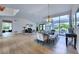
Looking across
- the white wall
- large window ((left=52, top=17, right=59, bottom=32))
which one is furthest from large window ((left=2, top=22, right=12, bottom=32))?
large window ((left=52, top=17, right=59, bottom=32))

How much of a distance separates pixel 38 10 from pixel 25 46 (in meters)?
0.87

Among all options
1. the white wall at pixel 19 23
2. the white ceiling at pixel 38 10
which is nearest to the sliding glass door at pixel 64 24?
the white ceiling at pixel 38 10

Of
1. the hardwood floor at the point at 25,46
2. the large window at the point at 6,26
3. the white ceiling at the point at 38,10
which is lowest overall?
the hardwood floor at the point at 25,46

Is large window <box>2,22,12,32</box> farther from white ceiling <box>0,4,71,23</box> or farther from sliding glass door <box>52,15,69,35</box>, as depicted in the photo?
sliding glass door <box>52,15,69,35</box>

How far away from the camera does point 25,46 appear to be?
2791mm

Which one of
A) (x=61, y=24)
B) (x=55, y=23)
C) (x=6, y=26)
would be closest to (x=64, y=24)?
(x=61, y=24)

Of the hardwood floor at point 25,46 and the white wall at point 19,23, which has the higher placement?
the white wall at point 19,23

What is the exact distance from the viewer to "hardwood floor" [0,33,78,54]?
9.04 ft

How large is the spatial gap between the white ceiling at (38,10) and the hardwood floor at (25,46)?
0.44 m

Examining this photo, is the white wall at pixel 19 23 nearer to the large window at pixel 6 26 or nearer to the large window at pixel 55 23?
the large window at pixel 6 26

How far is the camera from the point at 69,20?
2760mm

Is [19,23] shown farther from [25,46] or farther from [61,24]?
[61,24]

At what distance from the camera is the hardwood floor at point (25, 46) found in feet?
9.04
